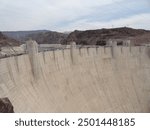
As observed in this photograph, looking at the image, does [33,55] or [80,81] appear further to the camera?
[80,81]

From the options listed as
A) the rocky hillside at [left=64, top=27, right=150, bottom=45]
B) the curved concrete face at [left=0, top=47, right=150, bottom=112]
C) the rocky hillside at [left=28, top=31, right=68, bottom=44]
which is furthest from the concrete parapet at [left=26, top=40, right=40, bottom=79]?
the rocky hillside at [left=28, top=31, right=68, bottom=44]

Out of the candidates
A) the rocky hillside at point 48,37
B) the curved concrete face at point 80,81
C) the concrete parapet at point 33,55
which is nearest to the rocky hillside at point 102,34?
the rocky hillside at point 48,37

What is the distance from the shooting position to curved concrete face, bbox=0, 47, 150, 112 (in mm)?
7898

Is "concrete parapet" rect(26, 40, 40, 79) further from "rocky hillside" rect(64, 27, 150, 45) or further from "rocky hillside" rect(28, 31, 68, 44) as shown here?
"rocky hillside" rect(28, 31, 68, 44)

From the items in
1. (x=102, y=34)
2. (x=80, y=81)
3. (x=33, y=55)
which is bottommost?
(x=80, y=81)

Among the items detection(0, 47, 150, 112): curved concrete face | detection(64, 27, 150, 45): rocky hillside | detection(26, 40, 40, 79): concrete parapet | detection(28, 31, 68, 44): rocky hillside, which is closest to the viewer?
detection(0, 47, 150, 112): curved concrete face

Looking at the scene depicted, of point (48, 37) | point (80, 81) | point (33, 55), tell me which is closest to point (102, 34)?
point (48, 37)

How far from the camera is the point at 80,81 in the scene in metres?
11.5

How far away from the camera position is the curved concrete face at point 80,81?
7.90m

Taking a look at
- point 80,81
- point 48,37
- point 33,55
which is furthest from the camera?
point 48,37

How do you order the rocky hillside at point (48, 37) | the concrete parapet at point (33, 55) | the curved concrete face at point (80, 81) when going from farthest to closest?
the rocky hillside at point (48, 37), the concrete parapet at point (33, 55), the curved concrete face at point (80, 81)

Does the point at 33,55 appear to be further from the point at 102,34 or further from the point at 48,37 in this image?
the point at 48,37

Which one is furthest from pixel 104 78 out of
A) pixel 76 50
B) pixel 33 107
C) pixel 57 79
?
pixel 33 107

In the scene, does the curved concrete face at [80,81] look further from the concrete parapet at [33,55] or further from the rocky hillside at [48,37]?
the rocky hillside at [48,37]
